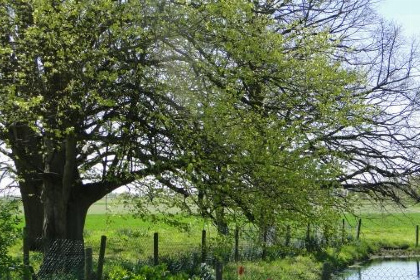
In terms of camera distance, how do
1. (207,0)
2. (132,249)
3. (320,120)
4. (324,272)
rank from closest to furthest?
A: 1. (324,272)
2. (207,0)
3. (320,120)
4. (132,249)

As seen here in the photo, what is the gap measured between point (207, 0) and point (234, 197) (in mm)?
3795

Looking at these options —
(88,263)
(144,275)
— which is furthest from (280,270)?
(144,275)

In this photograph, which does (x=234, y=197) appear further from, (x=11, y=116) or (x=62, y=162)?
(x=62, y=162)

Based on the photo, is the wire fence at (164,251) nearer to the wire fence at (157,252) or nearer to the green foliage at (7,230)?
the wire fence at (157,252)

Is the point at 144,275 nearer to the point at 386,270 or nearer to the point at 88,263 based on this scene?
the point at 88,263

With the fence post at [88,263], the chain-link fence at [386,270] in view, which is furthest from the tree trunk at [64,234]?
the chain-link fence at [386,270]

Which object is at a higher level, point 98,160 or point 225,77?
point 225,77

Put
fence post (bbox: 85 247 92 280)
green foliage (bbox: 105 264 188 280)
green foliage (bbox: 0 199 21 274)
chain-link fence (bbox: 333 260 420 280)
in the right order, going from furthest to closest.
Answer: chain-link fence (bbox: 333 260 420 280) → fence post (bbox: 85 247 92 280) → green foliage (bbox: 105 264 188 280) → green foliage (bbox: 0 199 21 274)

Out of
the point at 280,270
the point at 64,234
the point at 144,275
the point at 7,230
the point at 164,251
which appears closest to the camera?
the point at 7,230

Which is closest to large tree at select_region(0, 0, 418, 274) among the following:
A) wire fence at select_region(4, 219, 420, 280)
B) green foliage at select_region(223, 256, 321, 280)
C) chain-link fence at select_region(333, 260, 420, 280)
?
wire fence at select_region(4, 219, 420, 280)

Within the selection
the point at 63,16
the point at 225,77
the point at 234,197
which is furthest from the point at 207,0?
the point at 234,197

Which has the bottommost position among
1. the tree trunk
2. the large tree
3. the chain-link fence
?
the chain-link fence

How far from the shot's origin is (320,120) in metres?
14.1

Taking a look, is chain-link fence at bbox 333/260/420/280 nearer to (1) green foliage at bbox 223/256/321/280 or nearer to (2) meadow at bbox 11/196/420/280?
(2) meadow at bbox 11/196/420/280
